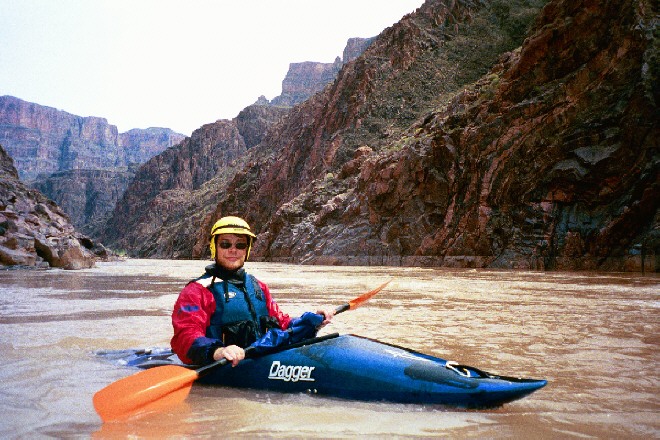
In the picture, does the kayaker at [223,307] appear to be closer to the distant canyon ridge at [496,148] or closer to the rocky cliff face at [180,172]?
the distant canyon ridge at [496,148]

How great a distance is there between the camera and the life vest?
378 cm

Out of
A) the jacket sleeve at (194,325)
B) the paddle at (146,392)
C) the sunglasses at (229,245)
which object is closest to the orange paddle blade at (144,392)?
the paddle at (146,392)

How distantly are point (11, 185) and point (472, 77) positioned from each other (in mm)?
44272

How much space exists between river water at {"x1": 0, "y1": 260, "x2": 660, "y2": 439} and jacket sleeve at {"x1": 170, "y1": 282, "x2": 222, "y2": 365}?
0.27m

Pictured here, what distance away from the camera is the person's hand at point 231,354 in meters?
3.23

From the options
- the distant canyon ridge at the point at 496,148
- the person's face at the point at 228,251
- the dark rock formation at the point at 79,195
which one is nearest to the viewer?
the person's face at the point at 228,251

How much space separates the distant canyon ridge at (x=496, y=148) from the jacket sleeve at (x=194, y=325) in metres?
21.6

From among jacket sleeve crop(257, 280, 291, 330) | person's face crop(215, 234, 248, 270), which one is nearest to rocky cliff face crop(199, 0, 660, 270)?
jacket sleeve crop(257, 280, 291, 330)

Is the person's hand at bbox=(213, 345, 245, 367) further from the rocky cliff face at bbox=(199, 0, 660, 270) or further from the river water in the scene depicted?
the rocky cliff face at bbox=(199, 0, 660, 270)

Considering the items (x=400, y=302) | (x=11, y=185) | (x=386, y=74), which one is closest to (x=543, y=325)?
(x=400, y=302)

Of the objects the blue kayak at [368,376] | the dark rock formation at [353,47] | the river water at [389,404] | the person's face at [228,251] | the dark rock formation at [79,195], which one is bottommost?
the river water at [389,404]

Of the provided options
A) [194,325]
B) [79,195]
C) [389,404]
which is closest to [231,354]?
[194,325]

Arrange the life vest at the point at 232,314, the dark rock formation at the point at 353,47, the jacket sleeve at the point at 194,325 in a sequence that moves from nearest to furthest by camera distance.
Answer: the jacket sleeve at the point at 194,325 → the life vest at the point at 232,314 → the dark rock formation at the point at 353,47

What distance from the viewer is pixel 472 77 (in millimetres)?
53188
